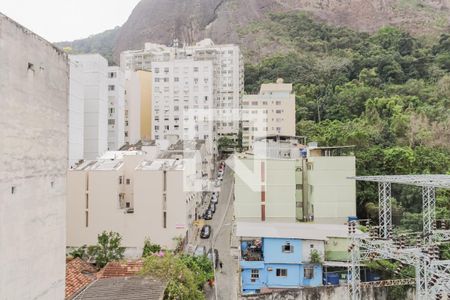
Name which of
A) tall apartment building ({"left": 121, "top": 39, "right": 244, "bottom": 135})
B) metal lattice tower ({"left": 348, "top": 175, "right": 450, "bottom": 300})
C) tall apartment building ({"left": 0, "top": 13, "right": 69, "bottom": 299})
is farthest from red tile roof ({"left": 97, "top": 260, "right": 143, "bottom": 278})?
tall apartment building ({"left": 121, "top": 39, "right": 244, "bottom": 135})

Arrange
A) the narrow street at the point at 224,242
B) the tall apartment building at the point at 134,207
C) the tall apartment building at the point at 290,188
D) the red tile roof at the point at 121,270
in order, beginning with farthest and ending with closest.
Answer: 1. the tall apartment building at the point at 290,188
2. the tall apartment building at the point at 134,207
3. the narrow street at the point at 224,242
4. the red tile roof at the point at 121,270

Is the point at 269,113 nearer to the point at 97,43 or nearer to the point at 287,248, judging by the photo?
the point at 287,248

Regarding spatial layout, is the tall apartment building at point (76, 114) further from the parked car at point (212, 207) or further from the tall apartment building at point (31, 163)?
the tall apartment building at point (31, 163)

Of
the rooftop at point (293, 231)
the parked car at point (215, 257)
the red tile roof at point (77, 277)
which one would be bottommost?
the parked car at point (215, 257)

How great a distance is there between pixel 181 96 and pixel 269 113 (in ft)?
32.9

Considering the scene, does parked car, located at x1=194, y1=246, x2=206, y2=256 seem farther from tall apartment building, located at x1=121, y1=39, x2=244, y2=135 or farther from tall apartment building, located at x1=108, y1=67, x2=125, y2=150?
tall apartment building, located at x1=121, y1=39, x2=244, y2=135

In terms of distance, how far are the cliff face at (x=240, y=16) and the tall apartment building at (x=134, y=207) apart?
47.9 meters

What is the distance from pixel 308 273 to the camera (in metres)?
17.3

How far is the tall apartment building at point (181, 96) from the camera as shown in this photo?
42875 millimetres

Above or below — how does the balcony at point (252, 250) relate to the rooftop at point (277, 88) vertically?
below

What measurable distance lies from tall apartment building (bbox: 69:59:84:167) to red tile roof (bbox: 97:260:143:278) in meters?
14.1

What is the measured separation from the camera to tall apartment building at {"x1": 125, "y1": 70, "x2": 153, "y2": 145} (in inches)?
1624

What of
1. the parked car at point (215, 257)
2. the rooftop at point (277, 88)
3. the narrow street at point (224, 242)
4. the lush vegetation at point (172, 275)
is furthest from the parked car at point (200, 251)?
the rooftop at point (277, 88)

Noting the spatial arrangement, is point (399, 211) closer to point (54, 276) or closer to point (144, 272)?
point (144, 272)
